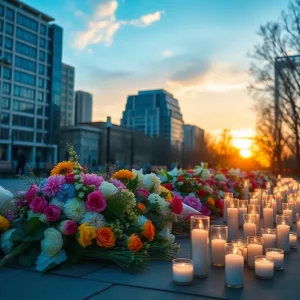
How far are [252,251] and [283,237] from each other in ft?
3.13

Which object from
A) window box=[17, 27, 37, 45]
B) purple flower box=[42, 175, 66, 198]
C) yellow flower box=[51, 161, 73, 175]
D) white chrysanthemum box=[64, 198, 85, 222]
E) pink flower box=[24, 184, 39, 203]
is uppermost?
window box=[17, 27, 37, 45]

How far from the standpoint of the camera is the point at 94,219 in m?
3.94

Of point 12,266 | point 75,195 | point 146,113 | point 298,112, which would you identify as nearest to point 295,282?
point 75,195

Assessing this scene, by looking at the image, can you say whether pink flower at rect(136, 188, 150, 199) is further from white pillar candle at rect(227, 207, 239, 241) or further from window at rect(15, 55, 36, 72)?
window at rect(15, 55, 36, 72)

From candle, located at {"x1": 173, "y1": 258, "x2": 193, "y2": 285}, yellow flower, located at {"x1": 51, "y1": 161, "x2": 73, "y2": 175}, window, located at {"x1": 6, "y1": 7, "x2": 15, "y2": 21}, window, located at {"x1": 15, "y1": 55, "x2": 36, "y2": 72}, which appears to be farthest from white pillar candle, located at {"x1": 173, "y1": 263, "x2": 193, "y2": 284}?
window, located at {"x1": 15, "y1": 55, "x2": 36, "y2": 72}

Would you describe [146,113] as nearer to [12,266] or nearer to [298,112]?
[298,112]

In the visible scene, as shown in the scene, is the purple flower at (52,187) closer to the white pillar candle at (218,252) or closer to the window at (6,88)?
the white pillar candle at (218,252)

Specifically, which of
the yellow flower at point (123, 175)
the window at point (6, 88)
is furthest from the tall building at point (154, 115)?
the yellow flower at point (123, 175)

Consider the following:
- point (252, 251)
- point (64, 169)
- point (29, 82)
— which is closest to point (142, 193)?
point (64, 169)

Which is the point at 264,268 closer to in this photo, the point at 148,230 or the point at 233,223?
the point at 148,230

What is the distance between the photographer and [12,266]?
3900 mm

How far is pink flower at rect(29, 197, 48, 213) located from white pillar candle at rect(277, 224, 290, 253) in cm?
264

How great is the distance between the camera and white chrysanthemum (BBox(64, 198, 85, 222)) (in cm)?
392

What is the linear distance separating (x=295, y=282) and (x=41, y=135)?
84612mm
